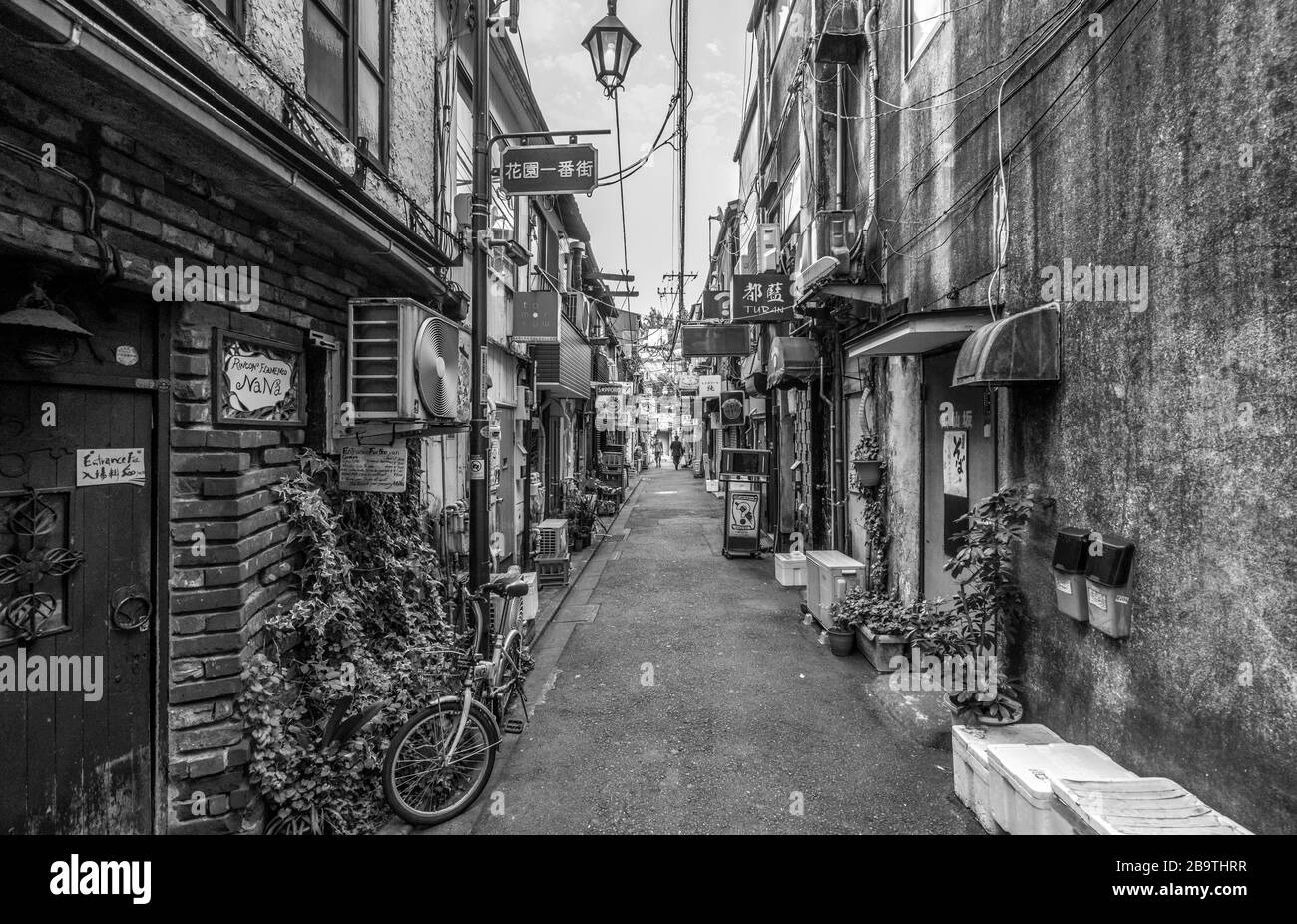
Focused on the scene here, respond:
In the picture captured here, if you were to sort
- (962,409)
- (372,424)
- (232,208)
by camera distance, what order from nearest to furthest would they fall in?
(232,208) → (372,424) → (962,409)

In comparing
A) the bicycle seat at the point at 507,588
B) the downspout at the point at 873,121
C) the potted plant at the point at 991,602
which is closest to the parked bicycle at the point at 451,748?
the bicycle seat at the point at 507,588

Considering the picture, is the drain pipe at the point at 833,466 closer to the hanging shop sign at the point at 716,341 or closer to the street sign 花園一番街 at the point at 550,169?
the hanging shop sign at the point at 716,341

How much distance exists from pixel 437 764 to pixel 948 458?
17.3ft

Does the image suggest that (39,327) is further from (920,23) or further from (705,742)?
(920,23)

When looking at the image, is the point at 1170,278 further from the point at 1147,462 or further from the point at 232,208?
the point at 232,208

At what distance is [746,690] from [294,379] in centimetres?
474

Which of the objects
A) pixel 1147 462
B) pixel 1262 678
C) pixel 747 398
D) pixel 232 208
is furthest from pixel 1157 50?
pixel 747 398

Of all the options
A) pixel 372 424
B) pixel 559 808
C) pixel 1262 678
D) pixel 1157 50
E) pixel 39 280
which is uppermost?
pixel 1157 50

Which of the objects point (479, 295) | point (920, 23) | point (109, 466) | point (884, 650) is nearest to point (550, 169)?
point (479, 295)

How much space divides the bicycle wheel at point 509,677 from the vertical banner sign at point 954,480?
4.03 meters

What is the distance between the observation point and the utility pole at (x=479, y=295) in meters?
5.73

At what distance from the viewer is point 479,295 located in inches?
228

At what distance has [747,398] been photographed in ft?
61.8

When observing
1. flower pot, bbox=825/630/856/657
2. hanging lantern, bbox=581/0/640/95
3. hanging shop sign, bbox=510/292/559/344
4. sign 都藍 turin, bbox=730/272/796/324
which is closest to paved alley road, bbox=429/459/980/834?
flower pot, bbox=825/630/856/657
